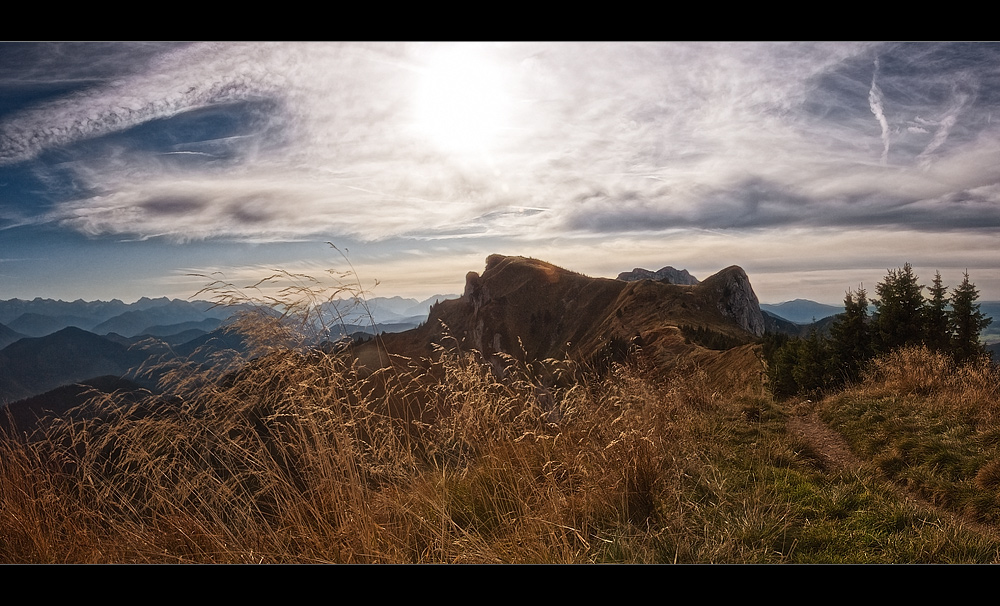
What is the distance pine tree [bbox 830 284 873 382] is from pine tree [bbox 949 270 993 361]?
144 centimetres

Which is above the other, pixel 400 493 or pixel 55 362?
pixel 55 362

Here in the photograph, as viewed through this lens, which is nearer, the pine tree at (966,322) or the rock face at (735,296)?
the pine tree at (966,322)

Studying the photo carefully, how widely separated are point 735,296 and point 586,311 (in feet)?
74.4

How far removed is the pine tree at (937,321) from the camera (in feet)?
30.7

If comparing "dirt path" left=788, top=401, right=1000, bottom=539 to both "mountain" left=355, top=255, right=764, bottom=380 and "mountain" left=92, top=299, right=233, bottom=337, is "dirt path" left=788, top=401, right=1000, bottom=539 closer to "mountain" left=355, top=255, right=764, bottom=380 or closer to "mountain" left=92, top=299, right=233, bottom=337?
"mountain" left=92, top=299, right=233, bottom=337

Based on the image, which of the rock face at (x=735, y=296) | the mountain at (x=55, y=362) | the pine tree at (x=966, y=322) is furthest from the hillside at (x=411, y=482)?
the rock face at (x=735, y=296)

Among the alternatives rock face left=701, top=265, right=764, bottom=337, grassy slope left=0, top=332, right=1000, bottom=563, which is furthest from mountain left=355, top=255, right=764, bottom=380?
grassy slope left=0, top=332, right=1000, bottom=563

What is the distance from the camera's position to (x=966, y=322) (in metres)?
9.23

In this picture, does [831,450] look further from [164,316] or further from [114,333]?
[114,333]

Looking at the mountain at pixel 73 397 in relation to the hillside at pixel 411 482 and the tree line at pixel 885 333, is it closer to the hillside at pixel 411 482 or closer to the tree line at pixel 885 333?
the hillside at pixel 411 482

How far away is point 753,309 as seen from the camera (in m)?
52.1

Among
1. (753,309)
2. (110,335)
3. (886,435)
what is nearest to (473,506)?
(886,435)

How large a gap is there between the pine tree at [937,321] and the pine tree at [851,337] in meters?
1.01

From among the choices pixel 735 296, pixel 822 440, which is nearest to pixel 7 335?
pixel 822 440
